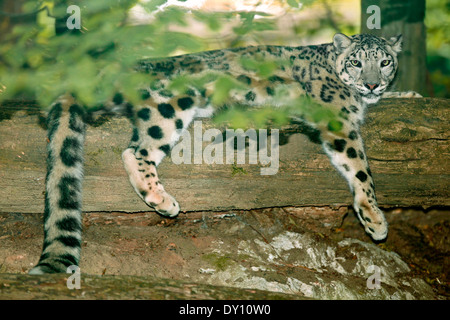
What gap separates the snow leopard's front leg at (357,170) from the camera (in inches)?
170

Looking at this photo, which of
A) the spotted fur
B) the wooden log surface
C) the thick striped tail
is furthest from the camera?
the wooden log surface

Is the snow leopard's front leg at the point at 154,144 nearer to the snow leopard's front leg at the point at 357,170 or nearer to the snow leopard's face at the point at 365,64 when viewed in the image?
the snow leopard's front leg at the point at 357,170

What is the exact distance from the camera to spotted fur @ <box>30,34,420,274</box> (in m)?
3.69

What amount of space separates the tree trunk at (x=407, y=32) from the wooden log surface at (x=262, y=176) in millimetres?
1730

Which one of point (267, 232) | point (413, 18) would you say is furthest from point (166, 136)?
point (413, 18)

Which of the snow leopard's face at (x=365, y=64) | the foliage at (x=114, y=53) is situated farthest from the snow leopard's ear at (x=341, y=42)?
the foliage at (x=114, y=53)

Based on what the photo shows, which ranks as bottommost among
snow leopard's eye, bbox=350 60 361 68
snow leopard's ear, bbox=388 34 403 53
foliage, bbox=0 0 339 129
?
foliage, bbox=0 0 339 129

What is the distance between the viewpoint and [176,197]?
4.32 metres

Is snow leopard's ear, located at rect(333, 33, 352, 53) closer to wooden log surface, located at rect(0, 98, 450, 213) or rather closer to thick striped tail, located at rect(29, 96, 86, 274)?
wooden log surface, located at rect(0, 98, 450, 213)

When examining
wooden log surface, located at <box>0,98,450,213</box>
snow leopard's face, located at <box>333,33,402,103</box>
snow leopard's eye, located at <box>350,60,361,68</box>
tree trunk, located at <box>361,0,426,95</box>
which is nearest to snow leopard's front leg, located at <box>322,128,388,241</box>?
wooden log surface, located at <box>0,98,450,213</box>

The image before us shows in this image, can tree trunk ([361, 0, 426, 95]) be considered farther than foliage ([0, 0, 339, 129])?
Yes

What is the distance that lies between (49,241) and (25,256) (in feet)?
3.22

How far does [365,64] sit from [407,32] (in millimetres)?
1859

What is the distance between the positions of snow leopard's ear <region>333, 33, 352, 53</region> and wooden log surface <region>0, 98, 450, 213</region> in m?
0.93
